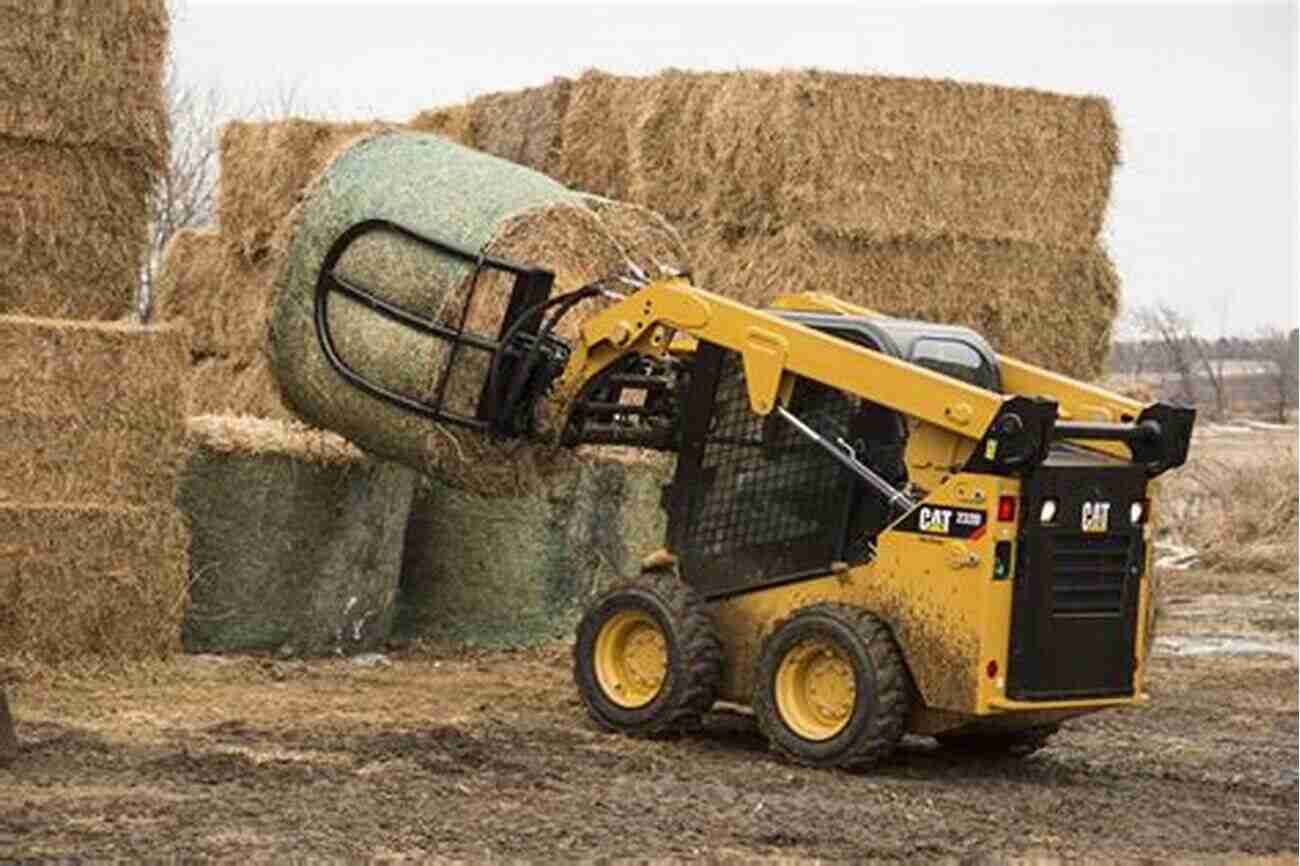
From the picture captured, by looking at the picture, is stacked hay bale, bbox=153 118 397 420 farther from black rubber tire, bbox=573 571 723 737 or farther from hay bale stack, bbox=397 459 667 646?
black rubber tire, bbox=573 571 723 737

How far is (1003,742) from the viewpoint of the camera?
11555 millimetres

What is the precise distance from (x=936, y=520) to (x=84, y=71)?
4774 mm

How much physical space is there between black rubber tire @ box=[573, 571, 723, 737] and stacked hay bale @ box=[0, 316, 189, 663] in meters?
2.37

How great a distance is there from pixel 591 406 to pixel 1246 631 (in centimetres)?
753

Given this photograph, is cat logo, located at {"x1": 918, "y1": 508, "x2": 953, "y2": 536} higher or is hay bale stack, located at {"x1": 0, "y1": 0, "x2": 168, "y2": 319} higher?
hay bale stack, located at {"x1": 0, "y1": 0, "x2": 168, "y2": 319}

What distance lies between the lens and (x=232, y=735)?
1080 centimetres

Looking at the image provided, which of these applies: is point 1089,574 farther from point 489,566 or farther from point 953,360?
point 489,566

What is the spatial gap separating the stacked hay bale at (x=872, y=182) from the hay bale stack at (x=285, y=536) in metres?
2.83

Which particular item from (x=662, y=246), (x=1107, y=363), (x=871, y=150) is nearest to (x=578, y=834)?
(x=662, y=246)

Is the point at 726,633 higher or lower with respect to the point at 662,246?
lower

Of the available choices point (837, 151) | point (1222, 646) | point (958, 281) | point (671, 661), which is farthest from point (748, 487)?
point (1222, 646)

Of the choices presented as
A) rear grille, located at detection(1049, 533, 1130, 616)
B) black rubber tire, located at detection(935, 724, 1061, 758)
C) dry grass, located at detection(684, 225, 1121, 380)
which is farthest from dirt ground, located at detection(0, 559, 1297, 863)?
dry grass, located at detection(684, 225, 1121, 380)

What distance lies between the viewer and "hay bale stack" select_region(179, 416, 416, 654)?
13.1 meters

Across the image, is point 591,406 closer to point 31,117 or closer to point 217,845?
point 31,117
